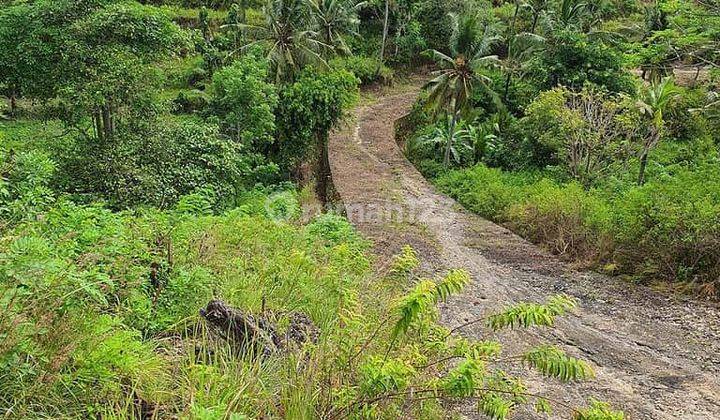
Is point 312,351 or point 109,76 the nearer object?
point 312,351

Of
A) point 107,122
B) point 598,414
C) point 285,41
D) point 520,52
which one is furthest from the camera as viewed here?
point 520,52

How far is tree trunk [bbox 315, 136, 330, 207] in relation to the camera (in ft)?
60.2

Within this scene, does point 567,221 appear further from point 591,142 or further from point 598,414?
point 598,414

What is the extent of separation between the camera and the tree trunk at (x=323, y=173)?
18359 millimetres

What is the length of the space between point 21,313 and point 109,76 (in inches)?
370

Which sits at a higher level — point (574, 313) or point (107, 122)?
point (107, 122)

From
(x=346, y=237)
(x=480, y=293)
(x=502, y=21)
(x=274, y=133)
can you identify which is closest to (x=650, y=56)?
(x=480, y=293)

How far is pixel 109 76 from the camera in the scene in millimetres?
11047

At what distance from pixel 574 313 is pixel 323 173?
1158cm

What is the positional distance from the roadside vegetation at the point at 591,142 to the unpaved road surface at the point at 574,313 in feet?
2.55

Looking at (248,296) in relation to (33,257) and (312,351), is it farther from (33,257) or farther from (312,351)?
(33,257)

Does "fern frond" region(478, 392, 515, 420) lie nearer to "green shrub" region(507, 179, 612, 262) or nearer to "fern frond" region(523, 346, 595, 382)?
"fern frond" region(523, 346, 595, 382)

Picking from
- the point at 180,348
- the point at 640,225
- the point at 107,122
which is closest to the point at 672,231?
the point at 640,225

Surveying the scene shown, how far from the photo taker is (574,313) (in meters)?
9.52
